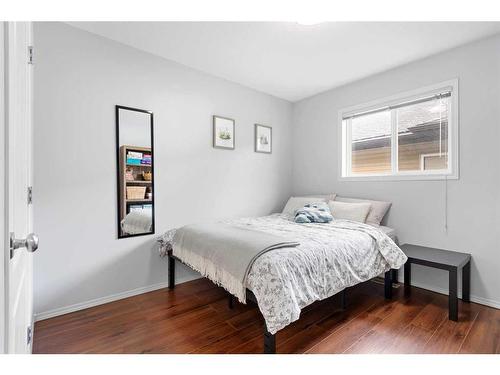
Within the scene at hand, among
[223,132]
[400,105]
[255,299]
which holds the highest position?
[400,105]

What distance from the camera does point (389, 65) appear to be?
2832mm

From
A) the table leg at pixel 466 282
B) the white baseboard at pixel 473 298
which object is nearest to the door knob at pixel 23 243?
the table leg at pixel 466 282

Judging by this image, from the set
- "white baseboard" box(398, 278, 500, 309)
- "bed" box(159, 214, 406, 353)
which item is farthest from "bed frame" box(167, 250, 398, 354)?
"white baseboard" box(398, 278, 500, 309)

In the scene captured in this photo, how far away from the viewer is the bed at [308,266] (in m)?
1.51

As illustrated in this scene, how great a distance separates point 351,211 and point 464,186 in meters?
1.07

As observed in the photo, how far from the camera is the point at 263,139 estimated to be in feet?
12.1

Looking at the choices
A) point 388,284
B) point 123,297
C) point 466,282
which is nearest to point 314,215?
point 388,284

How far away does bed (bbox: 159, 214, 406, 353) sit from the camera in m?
1.51

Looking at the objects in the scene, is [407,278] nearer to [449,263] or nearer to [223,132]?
[449,263]
